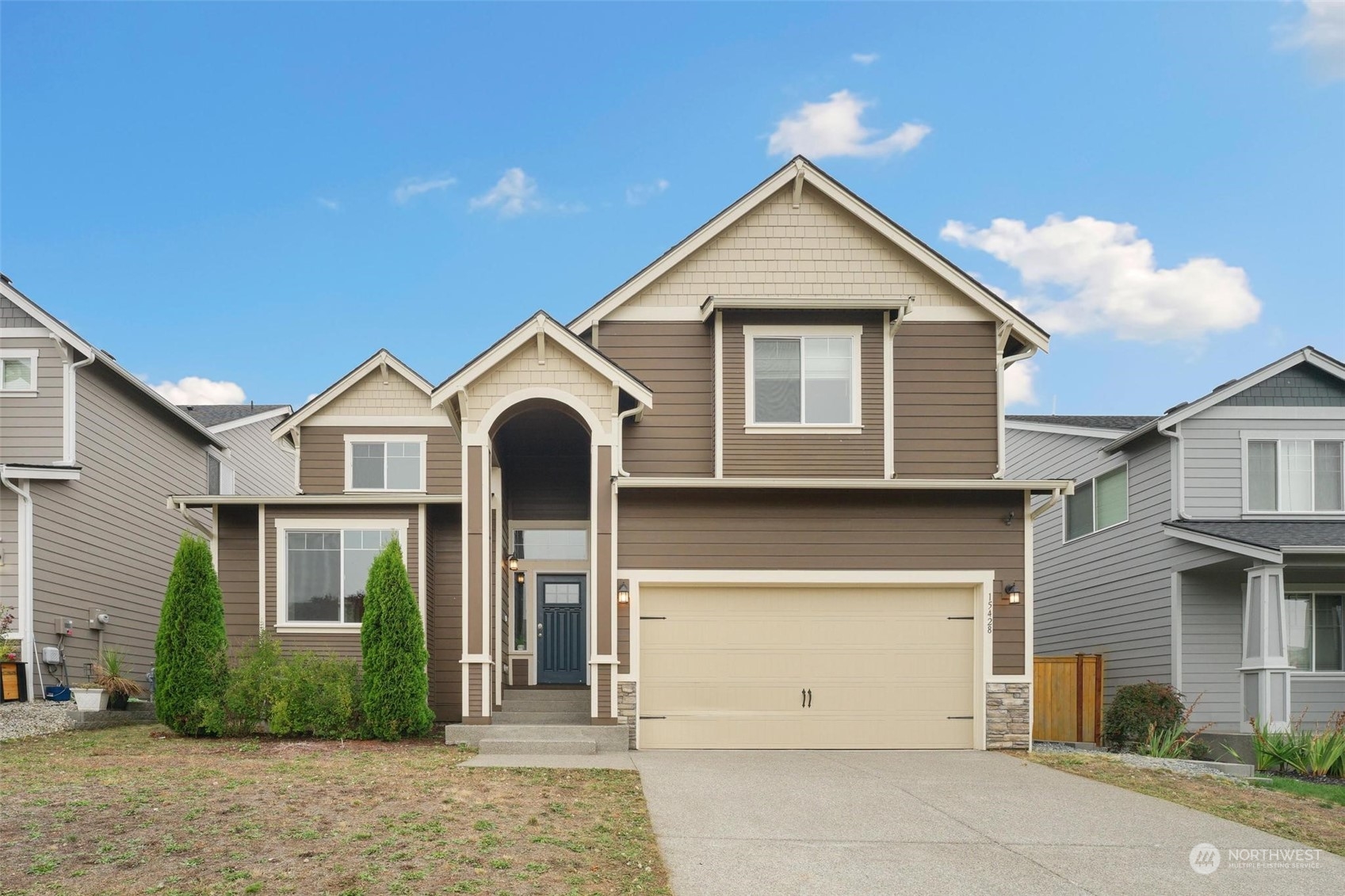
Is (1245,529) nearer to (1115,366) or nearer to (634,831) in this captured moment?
(1115,366)

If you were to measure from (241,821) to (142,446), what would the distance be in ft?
44.7

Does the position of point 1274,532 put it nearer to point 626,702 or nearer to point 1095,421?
point 1095,421

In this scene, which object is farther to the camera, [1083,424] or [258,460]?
[258,460]

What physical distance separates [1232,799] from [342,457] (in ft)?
43.3

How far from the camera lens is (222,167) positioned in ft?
81.5

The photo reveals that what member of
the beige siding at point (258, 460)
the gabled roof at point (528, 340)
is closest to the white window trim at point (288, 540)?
the gabled roof at point (528, 340)

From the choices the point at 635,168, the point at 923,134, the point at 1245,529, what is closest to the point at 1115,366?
the point at 923,134

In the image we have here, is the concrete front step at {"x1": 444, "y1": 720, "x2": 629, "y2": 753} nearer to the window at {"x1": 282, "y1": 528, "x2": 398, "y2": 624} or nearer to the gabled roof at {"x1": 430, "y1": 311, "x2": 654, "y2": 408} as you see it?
the window at {"x1": 282, "y1": 528, "x2": 398, "y2": 624}

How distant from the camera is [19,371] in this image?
17.2 meters

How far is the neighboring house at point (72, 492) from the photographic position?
1619 cm

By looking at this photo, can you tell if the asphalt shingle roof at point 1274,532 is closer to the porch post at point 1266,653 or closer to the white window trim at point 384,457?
the porch post at point 1266,653

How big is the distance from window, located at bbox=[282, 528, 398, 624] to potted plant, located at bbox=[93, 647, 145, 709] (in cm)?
245

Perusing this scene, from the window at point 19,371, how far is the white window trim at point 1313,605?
19.5 meters

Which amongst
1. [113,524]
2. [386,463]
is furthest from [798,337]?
[113,524]
